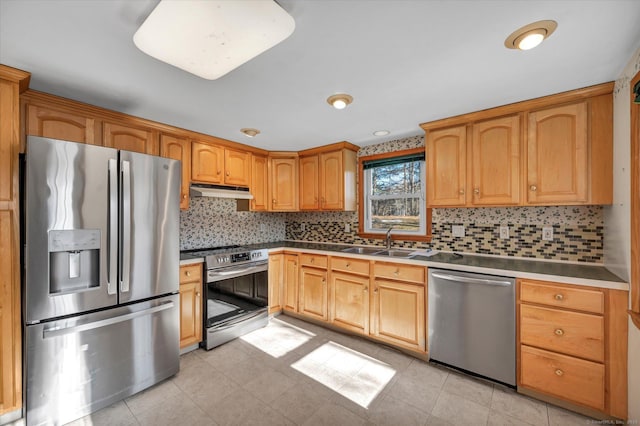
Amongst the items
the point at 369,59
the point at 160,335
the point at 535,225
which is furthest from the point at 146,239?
the point at 535,225

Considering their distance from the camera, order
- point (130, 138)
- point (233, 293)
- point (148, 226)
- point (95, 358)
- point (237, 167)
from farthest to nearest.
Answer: point (237, 167), point (233, 293), point (130, 138), point (148, 226), point (95, 358)

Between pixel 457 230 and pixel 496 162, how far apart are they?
0.79 metres

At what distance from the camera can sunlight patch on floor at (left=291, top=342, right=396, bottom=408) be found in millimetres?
2029

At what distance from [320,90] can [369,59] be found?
1.56 feet

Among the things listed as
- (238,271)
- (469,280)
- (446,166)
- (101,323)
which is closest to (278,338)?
(238,271)

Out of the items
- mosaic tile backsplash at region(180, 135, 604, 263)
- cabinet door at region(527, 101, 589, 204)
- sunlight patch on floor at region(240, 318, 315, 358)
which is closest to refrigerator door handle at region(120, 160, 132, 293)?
mosaic tile backsplash at region(180, 135, 604, 263)

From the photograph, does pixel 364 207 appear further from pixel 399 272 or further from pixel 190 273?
pixel 190 273

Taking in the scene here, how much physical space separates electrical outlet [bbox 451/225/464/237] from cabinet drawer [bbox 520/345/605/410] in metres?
1.11

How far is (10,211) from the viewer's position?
1.66 m

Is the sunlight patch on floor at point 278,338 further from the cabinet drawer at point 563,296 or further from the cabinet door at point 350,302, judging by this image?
the cabinet drawer at point 563,296

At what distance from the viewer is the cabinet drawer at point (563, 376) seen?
1717 millimetres

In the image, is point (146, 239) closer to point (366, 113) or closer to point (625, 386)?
point (366, 113)

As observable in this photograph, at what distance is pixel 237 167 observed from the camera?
10.9 ft

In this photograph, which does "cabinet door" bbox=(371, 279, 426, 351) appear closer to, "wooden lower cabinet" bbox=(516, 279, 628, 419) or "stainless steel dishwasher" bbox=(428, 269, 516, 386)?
"stainless steel dishwasher" bbox=(428, 269, 516, 386)
